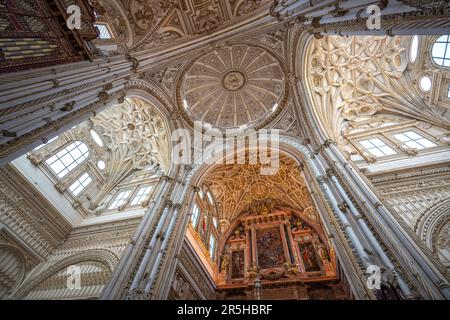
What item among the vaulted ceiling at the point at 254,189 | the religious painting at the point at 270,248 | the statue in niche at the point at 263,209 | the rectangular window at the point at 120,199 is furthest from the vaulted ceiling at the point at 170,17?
the religious painting at the point at 270,248

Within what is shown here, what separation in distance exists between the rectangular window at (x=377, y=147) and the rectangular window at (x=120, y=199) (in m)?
13.7

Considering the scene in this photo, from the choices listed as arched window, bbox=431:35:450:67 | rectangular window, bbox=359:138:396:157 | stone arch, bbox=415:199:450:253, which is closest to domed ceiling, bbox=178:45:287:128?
rectangular window, bbox=359:138:396:157

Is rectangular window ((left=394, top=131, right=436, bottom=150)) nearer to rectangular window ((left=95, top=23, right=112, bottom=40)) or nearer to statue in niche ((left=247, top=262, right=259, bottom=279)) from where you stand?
statue in niche ((left=247, top=262, right=259, bottom=279))

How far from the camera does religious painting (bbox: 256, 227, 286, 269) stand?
13.0m

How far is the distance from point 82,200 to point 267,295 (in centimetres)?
1128

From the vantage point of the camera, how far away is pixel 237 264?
44.1 ft

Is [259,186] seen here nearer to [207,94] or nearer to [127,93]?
[207,94]

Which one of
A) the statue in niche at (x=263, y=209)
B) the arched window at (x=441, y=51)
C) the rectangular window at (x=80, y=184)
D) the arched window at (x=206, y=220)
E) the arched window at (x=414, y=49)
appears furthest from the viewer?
the statue in niche at (x=263, y=209)

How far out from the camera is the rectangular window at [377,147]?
34.0 feet

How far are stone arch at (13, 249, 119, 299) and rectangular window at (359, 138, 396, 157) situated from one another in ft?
42.3

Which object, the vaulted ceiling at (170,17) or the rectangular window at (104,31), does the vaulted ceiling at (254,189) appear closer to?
the vaulted ceiling at (170,17)

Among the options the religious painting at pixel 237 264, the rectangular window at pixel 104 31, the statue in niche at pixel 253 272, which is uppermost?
the rectangular window at pixel 104 31

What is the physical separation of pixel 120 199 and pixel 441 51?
18052 mm
